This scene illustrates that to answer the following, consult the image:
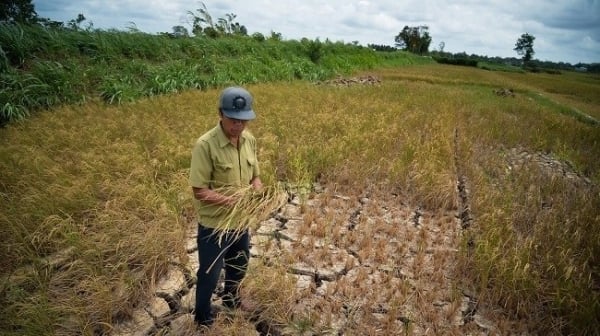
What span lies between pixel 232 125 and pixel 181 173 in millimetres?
2051

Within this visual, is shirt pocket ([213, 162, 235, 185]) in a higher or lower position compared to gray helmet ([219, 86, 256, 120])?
lower

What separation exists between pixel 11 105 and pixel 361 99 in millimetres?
6855

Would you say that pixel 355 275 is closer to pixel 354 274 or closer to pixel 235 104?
pixel 354 274

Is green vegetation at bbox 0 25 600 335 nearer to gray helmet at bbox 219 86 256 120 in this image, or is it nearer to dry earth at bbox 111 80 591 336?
dry earth at bbox 111 80 591 336

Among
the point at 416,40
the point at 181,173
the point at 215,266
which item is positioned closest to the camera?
the point at 215,266

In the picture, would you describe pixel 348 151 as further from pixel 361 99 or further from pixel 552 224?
pixel 361 99

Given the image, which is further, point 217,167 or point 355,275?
point 355,275

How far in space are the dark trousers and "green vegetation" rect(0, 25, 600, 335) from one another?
190 mm

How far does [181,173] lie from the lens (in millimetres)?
3809

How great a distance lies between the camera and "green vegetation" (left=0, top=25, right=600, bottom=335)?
254cm

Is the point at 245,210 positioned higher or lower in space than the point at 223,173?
lower

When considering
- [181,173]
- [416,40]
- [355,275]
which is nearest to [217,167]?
[355,275]

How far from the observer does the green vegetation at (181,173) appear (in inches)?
99.8

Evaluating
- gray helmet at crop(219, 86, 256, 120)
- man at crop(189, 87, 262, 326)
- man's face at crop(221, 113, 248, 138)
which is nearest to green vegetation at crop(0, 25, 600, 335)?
man at crop(189, 87, 262, 326)
